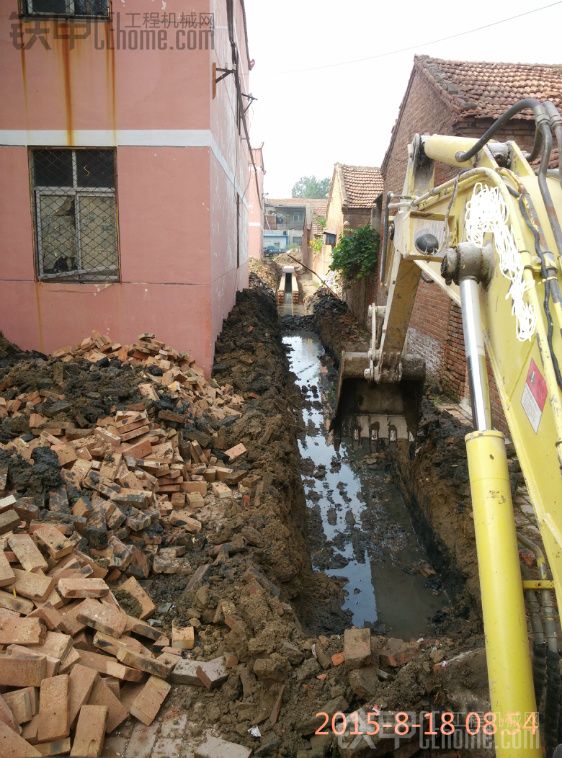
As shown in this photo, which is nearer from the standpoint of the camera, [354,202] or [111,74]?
[111,74]

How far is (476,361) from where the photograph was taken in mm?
Answer: 2465

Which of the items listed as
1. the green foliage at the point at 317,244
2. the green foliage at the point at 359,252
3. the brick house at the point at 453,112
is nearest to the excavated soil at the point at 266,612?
the brick house at the point at 453,112

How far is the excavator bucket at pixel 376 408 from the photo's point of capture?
624cm

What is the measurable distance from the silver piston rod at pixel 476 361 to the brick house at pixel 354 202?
1533 cm

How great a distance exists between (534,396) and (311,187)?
108195mm

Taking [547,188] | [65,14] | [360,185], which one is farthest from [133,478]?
[360,185]

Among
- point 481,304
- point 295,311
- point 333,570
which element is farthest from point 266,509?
point 295,311

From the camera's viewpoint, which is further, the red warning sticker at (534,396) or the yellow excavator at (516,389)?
the red warning sticker at (534,396)

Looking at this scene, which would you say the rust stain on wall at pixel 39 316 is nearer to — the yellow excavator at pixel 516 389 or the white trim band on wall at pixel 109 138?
the white trim band on wall at pixel 109 138

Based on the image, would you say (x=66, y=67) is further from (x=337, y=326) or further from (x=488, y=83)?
(x=337, y=326)

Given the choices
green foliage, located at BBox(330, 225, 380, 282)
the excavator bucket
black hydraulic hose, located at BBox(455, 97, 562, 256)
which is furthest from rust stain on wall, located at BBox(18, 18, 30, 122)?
green foliage, located at BBox(330, 225, 380, 282)

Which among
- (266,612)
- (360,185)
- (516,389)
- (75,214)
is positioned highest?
(360,185)

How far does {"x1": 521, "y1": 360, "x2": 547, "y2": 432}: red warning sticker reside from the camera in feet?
6.70

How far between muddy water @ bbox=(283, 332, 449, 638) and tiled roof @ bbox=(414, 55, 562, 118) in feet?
20.6
